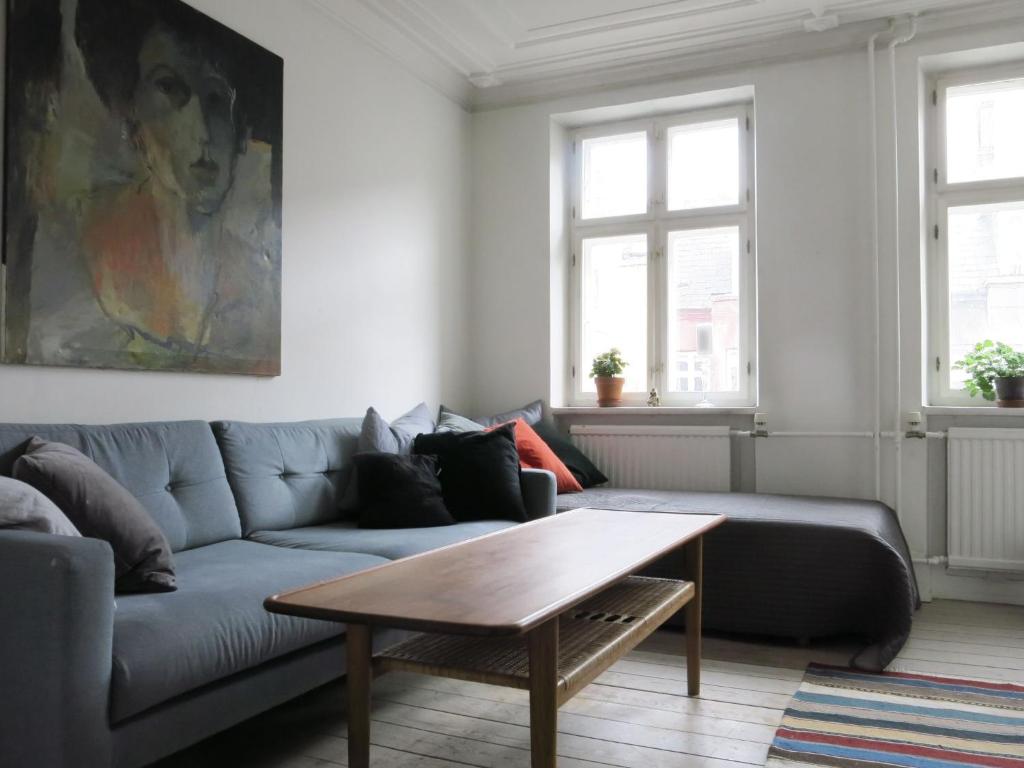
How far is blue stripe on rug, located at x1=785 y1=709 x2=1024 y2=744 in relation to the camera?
2.31 metres

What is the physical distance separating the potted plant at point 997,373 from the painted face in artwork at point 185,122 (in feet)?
11.0

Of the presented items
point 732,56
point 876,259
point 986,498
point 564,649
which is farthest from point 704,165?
point 564,649

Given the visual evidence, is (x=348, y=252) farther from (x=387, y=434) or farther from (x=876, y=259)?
Result: (x=876, y=259)

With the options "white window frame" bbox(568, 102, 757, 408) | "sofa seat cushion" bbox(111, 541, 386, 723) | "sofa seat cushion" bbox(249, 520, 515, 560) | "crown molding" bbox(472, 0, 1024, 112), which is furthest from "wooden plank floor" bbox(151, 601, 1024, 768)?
"crown molding" bbox(472, 0, 1024, 112)

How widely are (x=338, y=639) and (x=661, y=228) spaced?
3.14 m

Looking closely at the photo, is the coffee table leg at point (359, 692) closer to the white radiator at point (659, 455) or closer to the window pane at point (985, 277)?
the white radiator at point (659, 455)

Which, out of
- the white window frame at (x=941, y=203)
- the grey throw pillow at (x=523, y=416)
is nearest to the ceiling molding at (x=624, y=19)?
the white window frame at (x=941, y=203)

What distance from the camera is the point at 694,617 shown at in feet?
9.05

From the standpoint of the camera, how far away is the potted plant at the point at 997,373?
12.7 feet

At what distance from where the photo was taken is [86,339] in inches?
106

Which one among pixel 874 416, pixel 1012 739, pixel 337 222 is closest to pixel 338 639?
pixel 1012 739

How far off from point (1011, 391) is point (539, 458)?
2130 millimetres

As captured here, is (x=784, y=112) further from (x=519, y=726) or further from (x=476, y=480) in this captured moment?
(x=519, y=726)

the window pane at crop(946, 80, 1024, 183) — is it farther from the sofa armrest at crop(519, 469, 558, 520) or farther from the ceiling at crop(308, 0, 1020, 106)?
the sofa armrest at crop(519, 469, 558, 520)
